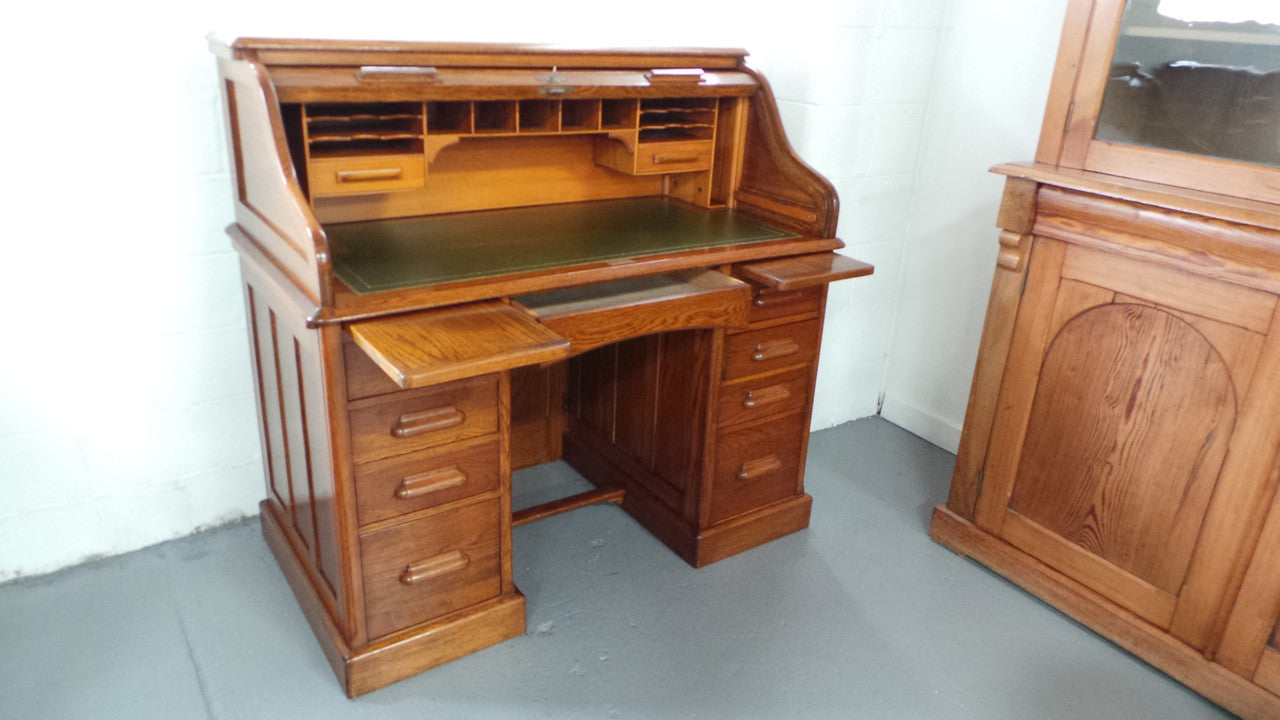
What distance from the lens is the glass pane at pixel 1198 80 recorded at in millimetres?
1838

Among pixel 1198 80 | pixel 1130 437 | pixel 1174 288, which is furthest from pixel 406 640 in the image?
pixel 1198 80

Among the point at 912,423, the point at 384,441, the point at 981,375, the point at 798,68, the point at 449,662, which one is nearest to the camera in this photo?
the point at 384,441

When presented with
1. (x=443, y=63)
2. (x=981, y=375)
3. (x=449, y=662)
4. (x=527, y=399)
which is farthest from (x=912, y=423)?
(x=443, y=63)

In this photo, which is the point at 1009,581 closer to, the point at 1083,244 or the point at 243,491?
the point at 1083,244

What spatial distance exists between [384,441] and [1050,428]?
1650mm

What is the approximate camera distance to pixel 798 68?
2.75 meters

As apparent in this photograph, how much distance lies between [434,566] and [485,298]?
63cm

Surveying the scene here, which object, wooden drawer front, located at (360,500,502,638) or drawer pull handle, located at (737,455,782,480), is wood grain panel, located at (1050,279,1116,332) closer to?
drawer pull handle, located at (737,455,782,480)

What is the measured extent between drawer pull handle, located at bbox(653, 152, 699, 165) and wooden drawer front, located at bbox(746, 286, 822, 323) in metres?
0.43

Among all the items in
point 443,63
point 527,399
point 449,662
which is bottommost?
point 449,662

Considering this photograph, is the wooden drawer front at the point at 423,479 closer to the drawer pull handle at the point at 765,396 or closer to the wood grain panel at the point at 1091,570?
the drawer pull handle at the point at 765,396

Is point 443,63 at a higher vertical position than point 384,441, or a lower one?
higher

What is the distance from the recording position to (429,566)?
76.4 inches

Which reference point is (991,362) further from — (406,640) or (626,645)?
(406,640)
